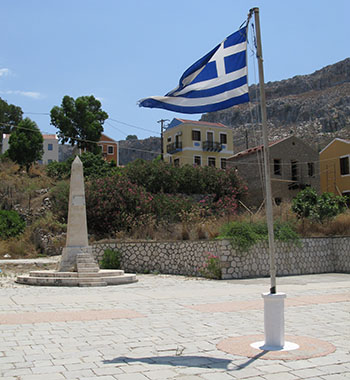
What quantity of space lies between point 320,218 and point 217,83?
16.8 m

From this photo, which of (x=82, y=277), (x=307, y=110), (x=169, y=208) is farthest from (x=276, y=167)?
(x=307, y=110)

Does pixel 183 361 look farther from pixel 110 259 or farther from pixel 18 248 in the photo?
pixel 18 248

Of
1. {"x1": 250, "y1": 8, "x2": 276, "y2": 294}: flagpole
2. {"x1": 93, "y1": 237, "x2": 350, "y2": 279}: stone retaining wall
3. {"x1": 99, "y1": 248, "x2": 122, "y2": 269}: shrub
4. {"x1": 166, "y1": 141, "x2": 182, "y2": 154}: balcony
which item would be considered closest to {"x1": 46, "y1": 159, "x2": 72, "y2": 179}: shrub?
{"x1": 166, "y1": 141, "x2": 182, "y2": 154}: balcony

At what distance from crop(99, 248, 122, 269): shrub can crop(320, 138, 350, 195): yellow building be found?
2422cm

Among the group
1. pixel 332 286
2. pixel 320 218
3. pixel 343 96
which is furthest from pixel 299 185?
pixel 343 96

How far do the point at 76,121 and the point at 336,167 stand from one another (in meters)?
32.9

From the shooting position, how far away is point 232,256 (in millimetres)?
17469

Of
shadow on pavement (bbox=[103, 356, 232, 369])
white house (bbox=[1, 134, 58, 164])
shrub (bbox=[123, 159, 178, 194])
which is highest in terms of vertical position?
white house (bbox=[1, 134, 58, 164])

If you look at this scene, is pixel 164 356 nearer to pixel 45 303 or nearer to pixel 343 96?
pixel 45 303

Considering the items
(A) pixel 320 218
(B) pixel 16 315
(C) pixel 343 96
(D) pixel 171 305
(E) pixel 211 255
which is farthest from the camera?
(C) pixel 343 96

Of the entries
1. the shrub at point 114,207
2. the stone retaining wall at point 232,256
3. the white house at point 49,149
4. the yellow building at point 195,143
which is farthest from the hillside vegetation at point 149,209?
the white house at point 49,149

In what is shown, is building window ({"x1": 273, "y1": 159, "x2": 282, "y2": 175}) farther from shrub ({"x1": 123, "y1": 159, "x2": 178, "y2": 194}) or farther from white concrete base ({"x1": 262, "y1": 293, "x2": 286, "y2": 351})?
white concrete base ({"x1": 262, "y1": 293, "x2": 286, "y2": 351})

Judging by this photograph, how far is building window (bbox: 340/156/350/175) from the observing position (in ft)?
121

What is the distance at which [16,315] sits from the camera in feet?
28.3
